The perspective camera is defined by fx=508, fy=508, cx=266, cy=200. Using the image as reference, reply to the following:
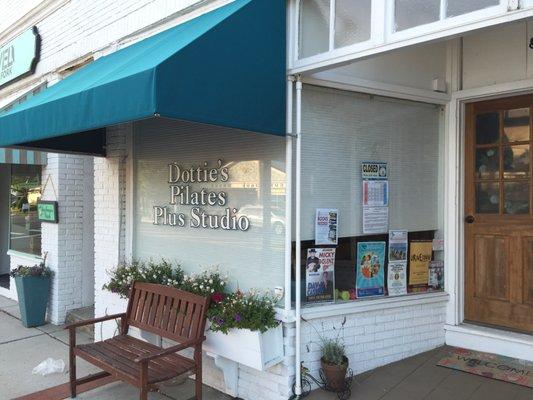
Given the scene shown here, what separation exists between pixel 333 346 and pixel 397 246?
1.15m

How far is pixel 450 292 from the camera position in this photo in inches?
187

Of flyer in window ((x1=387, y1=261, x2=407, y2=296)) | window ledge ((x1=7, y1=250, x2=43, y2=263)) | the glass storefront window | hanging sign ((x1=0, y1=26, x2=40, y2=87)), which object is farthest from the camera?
the glass storefront window

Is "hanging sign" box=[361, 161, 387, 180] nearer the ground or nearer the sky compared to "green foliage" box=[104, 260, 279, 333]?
nearer the sky

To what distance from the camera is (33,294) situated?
6508 millimetres

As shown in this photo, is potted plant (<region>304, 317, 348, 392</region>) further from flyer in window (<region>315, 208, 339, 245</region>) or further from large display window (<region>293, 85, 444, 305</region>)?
flyer in window (<region>315, 208, 339, 245</region>)

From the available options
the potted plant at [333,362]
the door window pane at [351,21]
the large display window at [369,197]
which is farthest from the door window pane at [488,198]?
the door window pane at [351,21]

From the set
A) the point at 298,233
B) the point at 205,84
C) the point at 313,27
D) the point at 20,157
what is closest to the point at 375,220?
the point at 298,233

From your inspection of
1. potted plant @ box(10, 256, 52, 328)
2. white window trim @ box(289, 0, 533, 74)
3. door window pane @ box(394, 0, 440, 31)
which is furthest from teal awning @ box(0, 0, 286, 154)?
potted plant @ box(10, 256, 52, 328)

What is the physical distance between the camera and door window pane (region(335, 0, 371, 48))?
341 centimetres

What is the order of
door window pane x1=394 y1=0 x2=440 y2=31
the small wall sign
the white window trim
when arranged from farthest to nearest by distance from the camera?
the small wall sign, door window pane x1=394 y1=0 x2=440 y2=31, the white window trim

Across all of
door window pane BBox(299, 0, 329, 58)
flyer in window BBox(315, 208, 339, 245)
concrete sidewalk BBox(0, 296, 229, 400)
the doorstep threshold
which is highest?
door window pane BBox(299, 0, 329, 58)

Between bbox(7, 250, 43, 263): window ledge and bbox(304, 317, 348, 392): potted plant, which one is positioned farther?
bbox(7, 250, 43, 263): window ledge

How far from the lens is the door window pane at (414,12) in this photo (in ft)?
9.72

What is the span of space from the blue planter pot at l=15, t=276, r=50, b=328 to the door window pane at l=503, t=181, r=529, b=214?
554 centimetres
